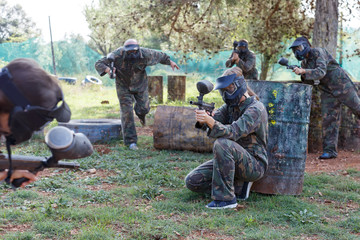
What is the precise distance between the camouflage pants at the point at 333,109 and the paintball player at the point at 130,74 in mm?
2827

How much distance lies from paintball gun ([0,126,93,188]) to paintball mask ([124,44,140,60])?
4.87 meters

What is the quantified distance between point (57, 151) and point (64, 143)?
65mm

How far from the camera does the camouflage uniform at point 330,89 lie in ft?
22.1

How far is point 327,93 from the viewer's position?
721 centimetres

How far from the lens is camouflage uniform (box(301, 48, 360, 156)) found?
6.73m

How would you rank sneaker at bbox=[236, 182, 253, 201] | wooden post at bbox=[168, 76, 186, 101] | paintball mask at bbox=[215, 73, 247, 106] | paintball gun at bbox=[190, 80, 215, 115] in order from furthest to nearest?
wooden post at bbox=[168, 76, 186, 101]
sneaker at bbox=[236, 182, 253, 201]
paintball mask at bbox=[215, 73, 247, 106]
paintball gun at bbox=[190, 80, 215, 115]

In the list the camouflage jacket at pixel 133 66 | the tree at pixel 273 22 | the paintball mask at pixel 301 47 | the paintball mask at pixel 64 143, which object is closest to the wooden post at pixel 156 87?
the tree at pixel 273 22

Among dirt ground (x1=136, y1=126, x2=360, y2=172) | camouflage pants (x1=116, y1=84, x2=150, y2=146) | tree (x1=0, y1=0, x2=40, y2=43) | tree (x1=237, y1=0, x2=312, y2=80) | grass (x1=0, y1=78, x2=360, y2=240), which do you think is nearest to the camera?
grass (x1=0, y1=78, x2=360, y2=240)

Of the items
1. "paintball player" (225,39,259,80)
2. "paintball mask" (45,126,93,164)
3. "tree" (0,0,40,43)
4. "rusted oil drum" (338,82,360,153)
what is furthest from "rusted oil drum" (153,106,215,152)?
"tree" (0,0,40,43)

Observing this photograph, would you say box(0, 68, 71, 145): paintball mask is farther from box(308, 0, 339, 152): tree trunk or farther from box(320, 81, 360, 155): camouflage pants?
box(308, 0, 339, 152): tree trunk

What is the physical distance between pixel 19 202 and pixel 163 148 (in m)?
3.23

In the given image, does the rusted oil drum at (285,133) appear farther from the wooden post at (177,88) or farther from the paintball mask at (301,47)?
the wooden post at (177,88)

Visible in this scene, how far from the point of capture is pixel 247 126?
4.08 m

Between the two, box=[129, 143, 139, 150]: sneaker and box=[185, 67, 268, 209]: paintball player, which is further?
box=[129, 143, 139, 150]: sneaker
